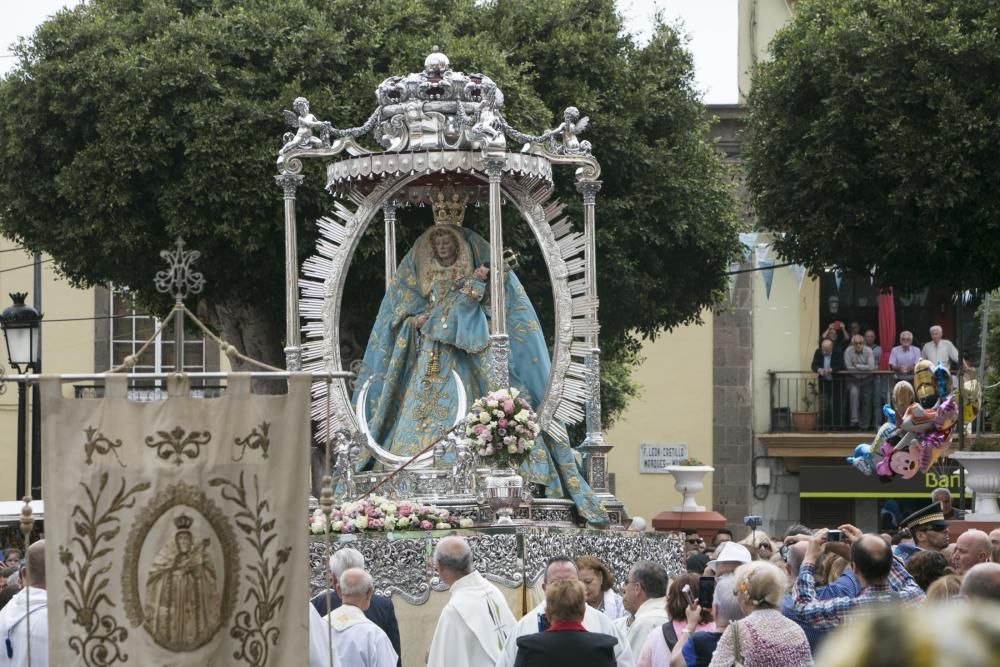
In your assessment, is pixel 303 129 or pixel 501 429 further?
pixel 303 129

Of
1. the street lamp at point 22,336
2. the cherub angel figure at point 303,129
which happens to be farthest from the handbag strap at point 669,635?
the street lamp at point 22,336

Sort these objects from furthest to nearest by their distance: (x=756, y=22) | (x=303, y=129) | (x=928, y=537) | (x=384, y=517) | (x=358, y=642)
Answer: (x=756, y=22)
(x=303, y=129)
(x=384, y=517)
(x=928, y=537)
(x=358, y=642)

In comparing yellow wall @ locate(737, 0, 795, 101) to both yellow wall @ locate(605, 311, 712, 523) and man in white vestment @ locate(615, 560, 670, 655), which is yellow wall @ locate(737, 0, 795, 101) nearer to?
yellow wall @ locate(605, 311, 712, 523)

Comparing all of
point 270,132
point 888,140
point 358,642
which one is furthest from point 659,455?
point 358,642

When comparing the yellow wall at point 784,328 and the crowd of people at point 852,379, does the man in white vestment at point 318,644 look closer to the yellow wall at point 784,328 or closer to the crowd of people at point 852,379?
the crowd of people at point 852,379

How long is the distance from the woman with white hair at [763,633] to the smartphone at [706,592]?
1.03 metres

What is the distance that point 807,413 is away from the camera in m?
31.7

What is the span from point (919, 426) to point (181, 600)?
11.4m

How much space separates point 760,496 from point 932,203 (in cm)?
1224

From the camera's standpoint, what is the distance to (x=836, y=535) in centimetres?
939

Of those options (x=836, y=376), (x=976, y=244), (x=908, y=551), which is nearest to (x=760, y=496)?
(x=836, y=376)

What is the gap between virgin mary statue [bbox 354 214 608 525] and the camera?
14.9m

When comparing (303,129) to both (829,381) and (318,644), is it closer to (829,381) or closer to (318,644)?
(318,644)

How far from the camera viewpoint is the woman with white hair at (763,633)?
632 centimetres
